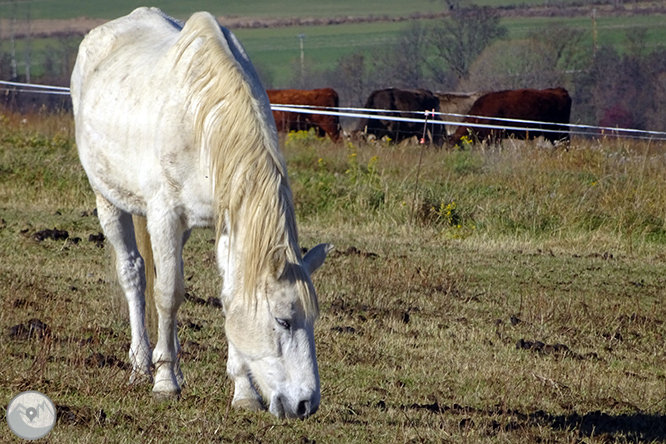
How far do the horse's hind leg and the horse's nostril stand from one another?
1.18 meters

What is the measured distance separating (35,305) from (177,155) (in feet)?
7.34

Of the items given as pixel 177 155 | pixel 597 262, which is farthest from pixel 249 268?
pixel 597 262

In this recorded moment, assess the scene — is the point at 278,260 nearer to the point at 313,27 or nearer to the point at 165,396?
the point at 165,396

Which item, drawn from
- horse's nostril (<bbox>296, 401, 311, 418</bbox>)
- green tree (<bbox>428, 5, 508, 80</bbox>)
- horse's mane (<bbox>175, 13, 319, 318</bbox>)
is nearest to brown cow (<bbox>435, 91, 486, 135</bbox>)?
green tree (<bbox>428, 5, 508, 80</bbox>)

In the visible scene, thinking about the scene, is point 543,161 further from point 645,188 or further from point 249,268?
point 249,268

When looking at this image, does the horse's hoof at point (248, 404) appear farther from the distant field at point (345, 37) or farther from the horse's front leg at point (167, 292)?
the distant field at point (345, 37)

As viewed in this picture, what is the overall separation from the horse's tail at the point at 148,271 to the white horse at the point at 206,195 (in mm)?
43

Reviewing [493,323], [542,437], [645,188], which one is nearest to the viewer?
[542,437]

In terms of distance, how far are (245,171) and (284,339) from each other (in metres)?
0.70

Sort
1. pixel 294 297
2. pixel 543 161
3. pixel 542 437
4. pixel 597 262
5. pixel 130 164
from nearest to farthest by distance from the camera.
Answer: pixel 294 297
pixel 542 437
pixel 130 164
pixel 597 262
pixel 543 161

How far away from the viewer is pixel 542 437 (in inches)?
145

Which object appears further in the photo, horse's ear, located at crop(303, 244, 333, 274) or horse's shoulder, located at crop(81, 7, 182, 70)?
horse's shoulder, located at crop(81, 7, 182, 70)

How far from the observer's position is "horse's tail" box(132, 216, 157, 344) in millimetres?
4707

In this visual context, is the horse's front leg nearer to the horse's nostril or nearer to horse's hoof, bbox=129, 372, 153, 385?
horse's hoof, bbox=129, 372, 153, 385
